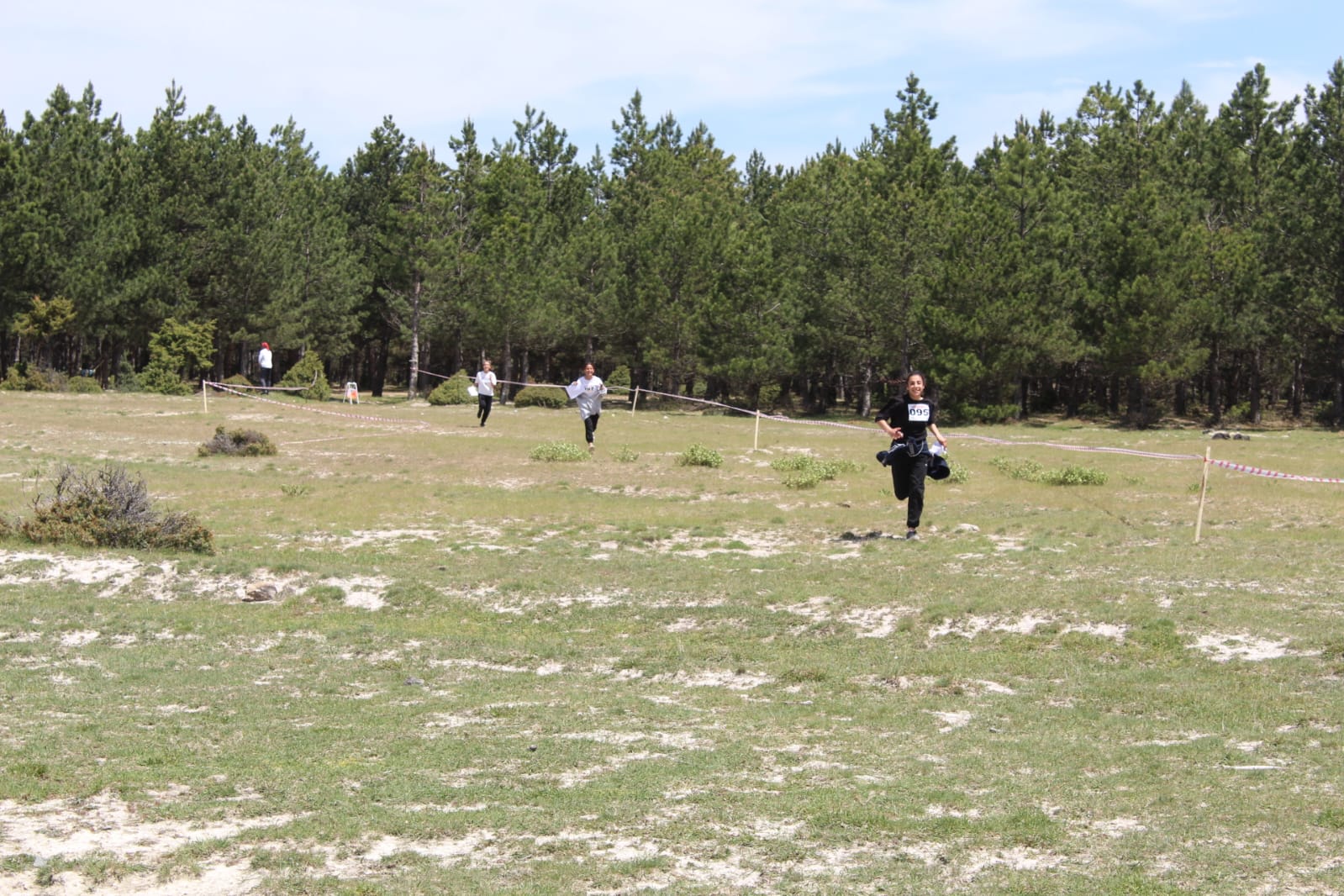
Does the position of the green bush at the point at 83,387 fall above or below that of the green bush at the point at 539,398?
below

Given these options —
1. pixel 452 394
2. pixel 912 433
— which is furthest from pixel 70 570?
pixel 452 394

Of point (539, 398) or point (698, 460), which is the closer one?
point (698, 460)

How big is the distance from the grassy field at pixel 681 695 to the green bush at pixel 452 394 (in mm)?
29783

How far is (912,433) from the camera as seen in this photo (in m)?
16.4

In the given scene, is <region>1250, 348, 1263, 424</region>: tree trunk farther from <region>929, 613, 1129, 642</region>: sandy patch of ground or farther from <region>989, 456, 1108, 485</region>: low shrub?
<region>929, 613, 1129, 642</region>: sandy patch of ground

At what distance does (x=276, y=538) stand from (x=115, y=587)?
3285 millimetres

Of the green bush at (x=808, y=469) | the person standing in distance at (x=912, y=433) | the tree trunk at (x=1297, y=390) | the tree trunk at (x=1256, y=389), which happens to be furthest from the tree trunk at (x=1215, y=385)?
the person standing in distance at (x=912, y=433)

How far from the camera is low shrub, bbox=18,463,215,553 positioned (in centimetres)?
1614

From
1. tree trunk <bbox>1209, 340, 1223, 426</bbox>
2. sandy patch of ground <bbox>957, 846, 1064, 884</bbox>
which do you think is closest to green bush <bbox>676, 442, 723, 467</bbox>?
sandy patch of ground <bbox>957, 846, 1064, 884</bbox>

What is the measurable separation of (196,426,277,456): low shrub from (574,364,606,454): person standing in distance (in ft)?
22.4

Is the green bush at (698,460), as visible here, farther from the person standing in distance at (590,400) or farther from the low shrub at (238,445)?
the low shrub at (238,445)

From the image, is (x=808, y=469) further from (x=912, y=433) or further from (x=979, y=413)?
(x=979, y=413)

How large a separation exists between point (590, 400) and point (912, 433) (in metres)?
12.6

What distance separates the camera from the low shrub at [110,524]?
53.0 ft
